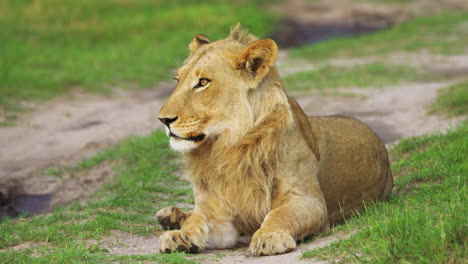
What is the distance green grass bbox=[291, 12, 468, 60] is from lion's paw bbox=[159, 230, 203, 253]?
10.8m

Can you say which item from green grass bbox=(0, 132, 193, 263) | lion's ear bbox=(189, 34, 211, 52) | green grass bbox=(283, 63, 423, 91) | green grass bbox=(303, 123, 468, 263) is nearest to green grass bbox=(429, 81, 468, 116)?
green grass bbox=(283, 63, 423, 91)

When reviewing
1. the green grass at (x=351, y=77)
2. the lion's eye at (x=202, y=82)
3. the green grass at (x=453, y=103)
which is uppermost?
the lion's eye at (x=202, y=82)

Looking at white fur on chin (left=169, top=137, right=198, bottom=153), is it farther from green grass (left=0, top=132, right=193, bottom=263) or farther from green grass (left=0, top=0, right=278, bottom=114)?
green grass (left=0, top=0, right=278, bottom=114)

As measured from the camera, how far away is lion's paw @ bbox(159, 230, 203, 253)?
4.25m

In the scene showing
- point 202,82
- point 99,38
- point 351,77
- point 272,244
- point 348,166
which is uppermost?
point 99,38

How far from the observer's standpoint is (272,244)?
159 inches

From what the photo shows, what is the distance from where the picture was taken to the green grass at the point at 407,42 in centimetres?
1486

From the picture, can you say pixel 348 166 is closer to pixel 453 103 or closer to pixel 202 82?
pixel 202 82

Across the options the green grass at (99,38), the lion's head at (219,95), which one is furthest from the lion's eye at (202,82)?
the green grass at (99,38)

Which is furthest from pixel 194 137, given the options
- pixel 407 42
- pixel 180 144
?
pixel 407 42

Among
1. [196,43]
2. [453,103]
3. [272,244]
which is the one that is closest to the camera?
[272,244]

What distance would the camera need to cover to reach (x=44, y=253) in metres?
4.55

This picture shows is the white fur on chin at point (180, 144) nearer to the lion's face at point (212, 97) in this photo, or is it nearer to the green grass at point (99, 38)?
the lion's face at point (212, 97)

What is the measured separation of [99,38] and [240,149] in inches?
508
